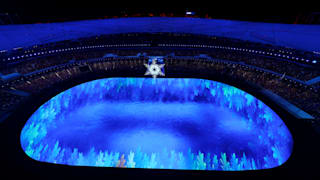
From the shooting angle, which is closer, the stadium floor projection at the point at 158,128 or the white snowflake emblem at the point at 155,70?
the stadium floor projection at the point at 158,128

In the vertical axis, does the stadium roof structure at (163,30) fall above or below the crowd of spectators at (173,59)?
above

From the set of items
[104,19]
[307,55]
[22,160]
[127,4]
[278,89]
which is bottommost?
[22,160]

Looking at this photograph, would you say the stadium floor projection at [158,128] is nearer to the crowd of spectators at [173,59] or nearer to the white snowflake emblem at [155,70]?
the white snowflake emblem at [155,70]

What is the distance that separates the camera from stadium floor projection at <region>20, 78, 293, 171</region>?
32.2 ft

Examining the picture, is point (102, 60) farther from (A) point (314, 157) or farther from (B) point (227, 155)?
→ (A) point (314, 157)

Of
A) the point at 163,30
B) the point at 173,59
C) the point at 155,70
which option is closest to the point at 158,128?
the point at 155,70

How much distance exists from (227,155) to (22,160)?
8.68 metres

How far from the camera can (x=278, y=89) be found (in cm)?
1258

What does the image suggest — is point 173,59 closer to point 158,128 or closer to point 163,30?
point 163,30

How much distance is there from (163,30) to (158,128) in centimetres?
1370

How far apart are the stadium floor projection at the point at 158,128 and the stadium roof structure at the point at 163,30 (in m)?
9.13

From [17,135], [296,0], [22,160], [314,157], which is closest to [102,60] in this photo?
[17,135]

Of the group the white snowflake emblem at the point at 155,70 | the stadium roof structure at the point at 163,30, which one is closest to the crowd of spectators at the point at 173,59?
the white snowflake emblem at the point at 155,70

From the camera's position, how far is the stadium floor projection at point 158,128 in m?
9.80
